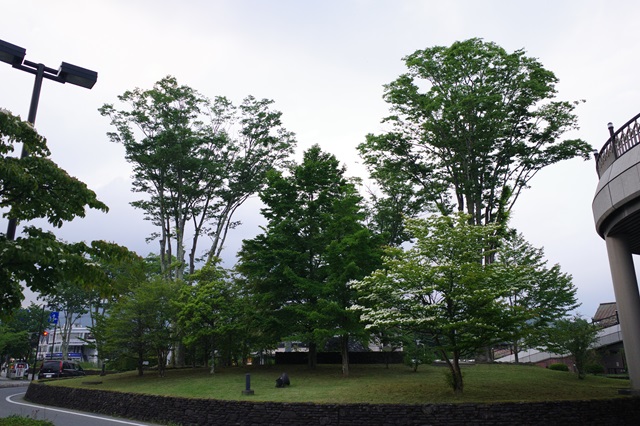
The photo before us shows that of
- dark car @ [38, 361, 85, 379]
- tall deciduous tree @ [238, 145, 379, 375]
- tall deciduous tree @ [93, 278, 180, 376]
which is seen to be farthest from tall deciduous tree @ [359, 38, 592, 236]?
dark car @ [38, 361, 85, 379]

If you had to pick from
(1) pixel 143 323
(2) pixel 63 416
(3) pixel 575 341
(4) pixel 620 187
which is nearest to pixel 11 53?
(2) pixel 63 416

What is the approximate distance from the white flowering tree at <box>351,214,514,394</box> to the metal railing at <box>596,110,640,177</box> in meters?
4.62

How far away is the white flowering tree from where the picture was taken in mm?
14938

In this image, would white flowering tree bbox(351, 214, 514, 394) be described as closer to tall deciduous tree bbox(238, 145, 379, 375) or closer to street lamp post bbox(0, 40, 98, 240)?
tall deciduous tree bbox(238, 145, 379, 375)

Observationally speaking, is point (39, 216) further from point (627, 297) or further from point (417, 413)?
point (627, 297)

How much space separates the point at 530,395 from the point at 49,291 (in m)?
15.4

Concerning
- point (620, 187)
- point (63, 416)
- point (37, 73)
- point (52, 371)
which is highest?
point (37, 73)

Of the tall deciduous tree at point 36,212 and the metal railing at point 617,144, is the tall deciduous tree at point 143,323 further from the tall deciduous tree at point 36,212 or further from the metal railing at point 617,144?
the metal railing at point 617,144

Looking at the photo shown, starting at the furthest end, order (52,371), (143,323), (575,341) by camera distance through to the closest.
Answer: (52,371), (143,323), (575,341)

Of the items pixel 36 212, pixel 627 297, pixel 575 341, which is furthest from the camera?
pixel 575 341

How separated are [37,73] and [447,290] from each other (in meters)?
13.1

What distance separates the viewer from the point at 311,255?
2569 cm

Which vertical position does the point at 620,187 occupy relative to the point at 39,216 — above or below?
above

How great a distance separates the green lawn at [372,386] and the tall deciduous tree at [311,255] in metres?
2.17
